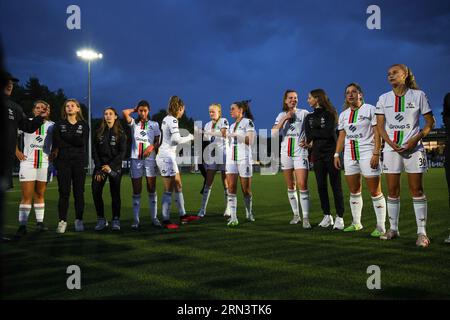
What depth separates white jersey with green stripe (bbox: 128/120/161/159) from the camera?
7.39 m

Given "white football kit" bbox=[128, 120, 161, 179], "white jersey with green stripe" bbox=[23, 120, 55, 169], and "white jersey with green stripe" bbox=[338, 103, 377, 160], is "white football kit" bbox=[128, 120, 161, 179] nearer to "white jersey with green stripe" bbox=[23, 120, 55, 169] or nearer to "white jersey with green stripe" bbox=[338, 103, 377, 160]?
"white jersey with green stripe" bbox=[23, 120, 55, 169]

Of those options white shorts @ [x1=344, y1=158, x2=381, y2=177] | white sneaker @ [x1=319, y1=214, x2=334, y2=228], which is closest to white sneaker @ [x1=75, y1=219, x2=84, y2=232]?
white sneaker @ [x1=319, y1=214, x2=334, y2=228]

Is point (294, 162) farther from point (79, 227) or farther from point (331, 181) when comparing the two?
point (79, 227)

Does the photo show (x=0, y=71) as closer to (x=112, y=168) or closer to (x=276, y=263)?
(x=276, y=263)

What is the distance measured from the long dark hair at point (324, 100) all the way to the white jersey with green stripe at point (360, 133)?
59 centimetres

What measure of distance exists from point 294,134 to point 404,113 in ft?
7.62

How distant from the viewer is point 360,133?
632 centimetres

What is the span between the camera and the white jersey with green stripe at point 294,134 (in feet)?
24.1

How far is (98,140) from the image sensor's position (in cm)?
725

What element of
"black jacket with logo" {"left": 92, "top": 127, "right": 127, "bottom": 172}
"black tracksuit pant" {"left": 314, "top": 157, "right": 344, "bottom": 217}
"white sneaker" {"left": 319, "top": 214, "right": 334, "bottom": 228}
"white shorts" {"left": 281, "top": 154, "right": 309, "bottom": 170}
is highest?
"black jacket with logo" {"left": 92, "top": 127, "right": 127, "bottom": 172}

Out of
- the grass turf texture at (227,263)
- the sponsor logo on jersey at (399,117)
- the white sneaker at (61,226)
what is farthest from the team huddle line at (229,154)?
the grass turf texture at (227,263)

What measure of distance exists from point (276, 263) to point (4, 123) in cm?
384

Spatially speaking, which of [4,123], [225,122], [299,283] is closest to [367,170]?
[299,283]

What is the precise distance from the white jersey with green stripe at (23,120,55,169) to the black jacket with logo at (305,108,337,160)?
196 inches
